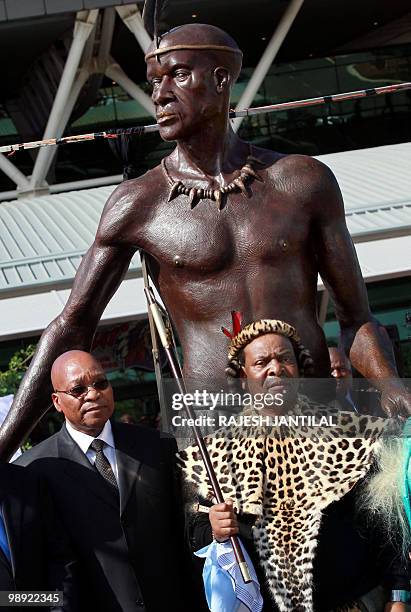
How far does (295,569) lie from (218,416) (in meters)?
0.51

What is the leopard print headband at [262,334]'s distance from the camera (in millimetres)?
3908

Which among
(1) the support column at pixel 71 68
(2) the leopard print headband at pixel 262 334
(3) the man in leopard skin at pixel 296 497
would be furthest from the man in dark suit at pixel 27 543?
(1) the support column at pixel 71 68

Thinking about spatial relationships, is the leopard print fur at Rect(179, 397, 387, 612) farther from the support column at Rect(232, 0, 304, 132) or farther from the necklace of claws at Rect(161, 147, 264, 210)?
the support column at Rect(232, 0, 304, 132)

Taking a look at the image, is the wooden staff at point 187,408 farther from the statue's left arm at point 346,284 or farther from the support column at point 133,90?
the support column at point 133,90

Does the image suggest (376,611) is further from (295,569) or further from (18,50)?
(18,50)

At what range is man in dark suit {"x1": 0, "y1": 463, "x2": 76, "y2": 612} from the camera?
4059 mm

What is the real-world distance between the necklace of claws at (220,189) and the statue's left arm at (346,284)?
0.20 meters

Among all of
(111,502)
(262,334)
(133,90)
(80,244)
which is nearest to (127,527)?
(111,502)

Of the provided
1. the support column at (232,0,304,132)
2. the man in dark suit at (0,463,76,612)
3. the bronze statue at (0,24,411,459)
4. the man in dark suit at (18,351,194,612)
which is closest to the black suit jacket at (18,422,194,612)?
the man in dark suit at (18,351,194,612)

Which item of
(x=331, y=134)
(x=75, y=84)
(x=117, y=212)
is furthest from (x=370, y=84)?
(x=117, y=212)

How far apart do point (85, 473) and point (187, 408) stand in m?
0.57

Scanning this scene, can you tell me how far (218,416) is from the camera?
397 centimetres

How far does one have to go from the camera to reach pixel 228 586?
3654mm

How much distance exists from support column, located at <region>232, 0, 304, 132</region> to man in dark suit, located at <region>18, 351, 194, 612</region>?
19.2 m
